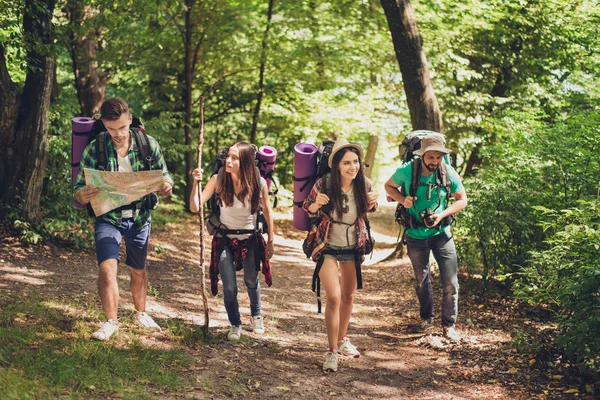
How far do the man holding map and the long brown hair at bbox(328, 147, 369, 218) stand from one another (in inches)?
59.0

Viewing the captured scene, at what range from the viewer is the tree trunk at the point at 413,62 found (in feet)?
34.2

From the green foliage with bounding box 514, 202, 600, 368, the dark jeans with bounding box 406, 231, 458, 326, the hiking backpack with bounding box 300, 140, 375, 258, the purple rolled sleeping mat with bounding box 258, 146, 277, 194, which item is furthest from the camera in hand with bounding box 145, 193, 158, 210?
the green foliage with bounding box 514, 202, 600, 368

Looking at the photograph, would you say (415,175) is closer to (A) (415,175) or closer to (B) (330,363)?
(A) (415,175)

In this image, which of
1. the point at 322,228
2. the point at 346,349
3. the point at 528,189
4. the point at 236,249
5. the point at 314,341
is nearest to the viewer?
the point at 322,228

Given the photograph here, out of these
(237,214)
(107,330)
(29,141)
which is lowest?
(107,330)

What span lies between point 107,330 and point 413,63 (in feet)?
23.4

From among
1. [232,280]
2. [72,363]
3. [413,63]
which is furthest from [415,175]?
[413,63]

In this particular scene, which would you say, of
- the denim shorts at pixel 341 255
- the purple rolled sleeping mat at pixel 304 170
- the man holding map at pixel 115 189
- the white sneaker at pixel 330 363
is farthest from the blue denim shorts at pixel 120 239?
the white sneaker at pixel 330 363

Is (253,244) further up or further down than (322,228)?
further down

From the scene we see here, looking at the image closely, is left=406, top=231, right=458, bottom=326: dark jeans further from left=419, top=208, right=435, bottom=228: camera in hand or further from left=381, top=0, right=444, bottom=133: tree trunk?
left=381, top=0, right=444, bottom=133: tree trunk

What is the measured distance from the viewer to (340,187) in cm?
564

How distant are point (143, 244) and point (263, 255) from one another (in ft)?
3.79

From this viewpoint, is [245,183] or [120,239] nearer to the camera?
[120,239]

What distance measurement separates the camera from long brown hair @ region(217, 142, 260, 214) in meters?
5.91
